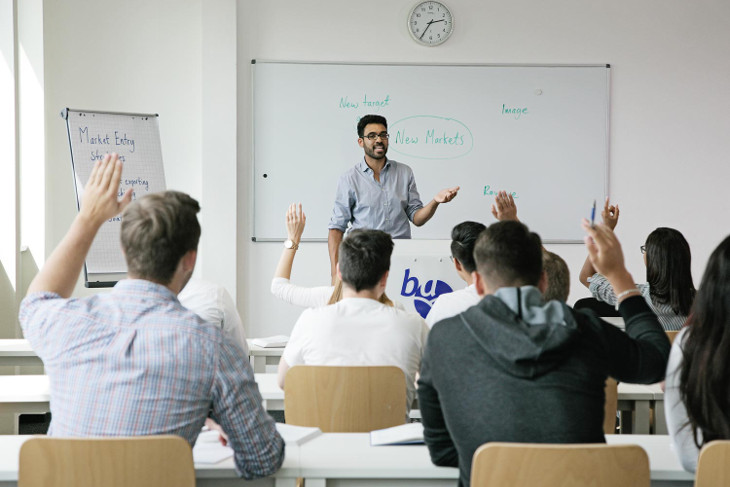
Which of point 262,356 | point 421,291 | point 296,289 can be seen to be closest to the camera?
point 296,289

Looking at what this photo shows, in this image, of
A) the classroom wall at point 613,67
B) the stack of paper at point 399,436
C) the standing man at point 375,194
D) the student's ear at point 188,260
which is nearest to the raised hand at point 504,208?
the stack of paper at point 399,436

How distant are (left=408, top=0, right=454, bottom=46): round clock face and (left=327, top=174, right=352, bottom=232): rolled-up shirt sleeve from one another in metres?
1.49

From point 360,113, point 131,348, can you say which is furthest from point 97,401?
point 360,113

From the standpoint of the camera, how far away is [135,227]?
1.69 m

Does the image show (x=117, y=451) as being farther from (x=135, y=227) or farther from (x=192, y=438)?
(x=135, y=227)

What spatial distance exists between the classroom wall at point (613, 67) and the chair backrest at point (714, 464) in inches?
182

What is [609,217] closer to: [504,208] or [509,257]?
[504,208]

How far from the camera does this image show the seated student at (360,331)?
259 centimetres

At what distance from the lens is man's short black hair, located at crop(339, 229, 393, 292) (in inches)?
105

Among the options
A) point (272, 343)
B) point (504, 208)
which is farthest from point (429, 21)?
point (272, 343)

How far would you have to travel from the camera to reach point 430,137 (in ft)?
21.0

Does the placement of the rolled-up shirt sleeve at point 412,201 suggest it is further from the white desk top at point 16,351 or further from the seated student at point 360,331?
the seated student at point 360,331

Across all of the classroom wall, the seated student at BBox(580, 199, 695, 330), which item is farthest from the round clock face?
the seated student at BBox(580, 199, 695, 330)

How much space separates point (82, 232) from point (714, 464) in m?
1.42
